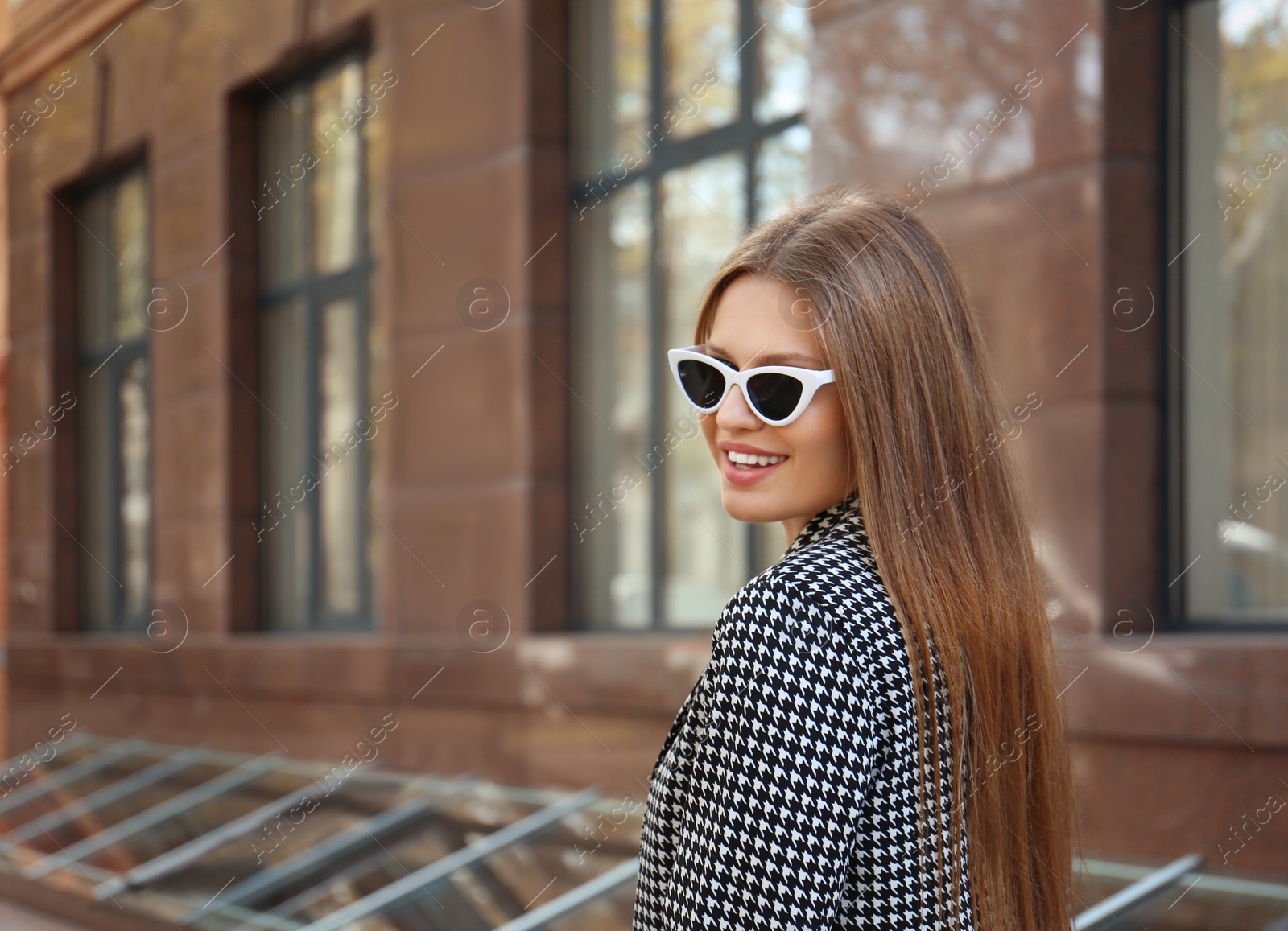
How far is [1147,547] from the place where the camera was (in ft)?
15.1

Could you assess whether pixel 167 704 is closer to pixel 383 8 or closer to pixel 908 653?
pixel 383 8

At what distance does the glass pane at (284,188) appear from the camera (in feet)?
32.6

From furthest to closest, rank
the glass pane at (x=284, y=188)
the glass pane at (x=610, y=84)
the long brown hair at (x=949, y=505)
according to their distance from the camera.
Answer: the glass pane at (x=284, y=188) → the glass pane at (x=610, y=84) → the long brown hair at (x=949, y=505)

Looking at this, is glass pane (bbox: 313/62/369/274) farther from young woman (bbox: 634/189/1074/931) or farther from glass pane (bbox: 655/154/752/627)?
young woman (bbox: 634/189/1074/931)

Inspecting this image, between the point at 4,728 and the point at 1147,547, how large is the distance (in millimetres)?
9417

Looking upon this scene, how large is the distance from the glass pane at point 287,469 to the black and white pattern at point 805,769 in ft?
29.2

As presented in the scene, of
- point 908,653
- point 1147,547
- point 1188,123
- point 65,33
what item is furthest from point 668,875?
point 65,33

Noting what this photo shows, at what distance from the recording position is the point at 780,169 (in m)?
6.59

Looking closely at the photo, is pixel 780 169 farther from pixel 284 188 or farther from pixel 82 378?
pixel 82 378

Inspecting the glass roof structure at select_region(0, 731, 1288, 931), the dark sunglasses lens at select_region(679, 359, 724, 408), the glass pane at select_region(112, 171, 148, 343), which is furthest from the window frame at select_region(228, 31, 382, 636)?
the dark sunglasses lens at select_region(679, 359, 724, 408)

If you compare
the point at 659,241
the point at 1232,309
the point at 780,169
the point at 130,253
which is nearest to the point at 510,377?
the point at 659,241

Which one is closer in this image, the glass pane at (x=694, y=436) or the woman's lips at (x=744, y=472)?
the woman's lips at (x=744, y=472)

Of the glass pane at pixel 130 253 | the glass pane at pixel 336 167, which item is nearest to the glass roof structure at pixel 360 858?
the glass pane at pixel 336 167

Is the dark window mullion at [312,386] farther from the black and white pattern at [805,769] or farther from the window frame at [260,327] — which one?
the black and white pattern at [805,769]
